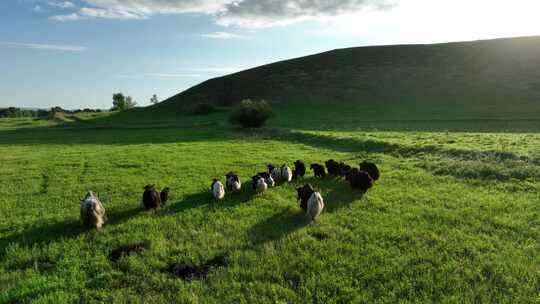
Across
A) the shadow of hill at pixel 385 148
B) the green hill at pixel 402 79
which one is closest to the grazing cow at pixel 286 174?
the shadow of hill at pixel 385 148

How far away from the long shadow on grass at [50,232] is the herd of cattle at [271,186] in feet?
1.19

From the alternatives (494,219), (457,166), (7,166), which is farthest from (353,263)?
(7,166)

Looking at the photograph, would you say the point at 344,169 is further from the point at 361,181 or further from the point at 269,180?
the point at 269,180

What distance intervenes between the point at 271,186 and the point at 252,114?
34.7m

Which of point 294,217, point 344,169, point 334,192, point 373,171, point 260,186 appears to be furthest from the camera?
point 344,169

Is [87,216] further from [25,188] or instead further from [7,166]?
[7,166]

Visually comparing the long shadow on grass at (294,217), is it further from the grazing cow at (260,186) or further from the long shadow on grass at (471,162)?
the long shadow on grass at (471,162)

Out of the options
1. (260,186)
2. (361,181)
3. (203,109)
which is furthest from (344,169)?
(203,109)

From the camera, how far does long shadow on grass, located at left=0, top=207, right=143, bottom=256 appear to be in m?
9.57

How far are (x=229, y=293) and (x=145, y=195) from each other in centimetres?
621

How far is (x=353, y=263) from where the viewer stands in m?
7.76

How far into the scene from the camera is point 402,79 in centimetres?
9562

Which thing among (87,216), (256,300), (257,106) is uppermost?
(257,106)

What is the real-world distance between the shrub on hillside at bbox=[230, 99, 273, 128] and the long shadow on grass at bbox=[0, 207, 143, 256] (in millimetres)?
37748
